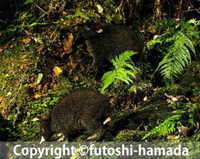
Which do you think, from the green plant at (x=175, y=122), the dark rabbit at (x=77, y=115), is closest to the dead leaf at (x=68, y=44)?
the dark rabbit at (x=77, y=115)

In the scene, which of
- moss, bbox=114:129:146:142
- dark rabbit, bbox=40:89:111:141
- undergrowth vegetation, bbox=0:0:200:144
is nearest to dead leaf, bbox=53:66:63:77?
undergrowth vegetation, bbox=0:0:200:144

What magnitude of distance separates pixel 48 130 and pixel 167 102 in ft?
7.15

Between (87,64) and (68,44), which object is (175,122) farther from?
(68,44)

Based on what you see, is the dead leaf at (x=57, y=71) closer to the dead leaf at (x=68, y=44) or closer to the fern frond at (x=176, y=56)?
the dead leaf at (x=68, y=44)

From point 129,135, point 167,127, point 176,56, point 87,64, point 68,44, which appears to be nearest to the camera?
point 167,127

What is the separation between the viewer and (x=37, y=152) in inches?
134

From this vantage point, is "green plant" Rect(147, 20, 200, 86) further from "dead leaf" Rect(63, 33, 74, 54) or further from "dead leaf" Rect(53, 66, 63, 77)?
"dead leaf" Rect(53, 66, 63, 77)

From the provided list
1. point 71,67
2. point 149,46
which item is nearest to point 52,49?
point 71,67

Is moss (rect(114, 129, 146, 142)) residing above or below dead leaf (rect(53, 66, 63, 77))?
below

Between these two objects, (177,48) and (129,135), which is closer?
(129,135)

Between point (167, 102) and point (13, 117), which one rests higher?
point (167, 102)

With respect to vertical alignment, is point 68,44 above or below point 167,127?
above

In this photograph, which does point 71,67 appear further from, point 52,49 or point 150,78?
point 150,78

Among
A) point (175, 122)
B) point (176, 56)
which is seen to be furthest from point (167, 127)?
point (176, 56)
